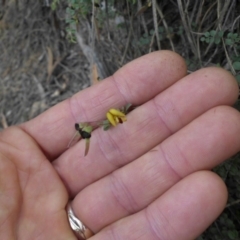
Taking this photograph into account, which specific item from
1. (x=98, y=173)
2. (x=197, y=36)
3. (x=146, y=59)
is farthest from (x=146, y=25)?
(x=98, y=173)

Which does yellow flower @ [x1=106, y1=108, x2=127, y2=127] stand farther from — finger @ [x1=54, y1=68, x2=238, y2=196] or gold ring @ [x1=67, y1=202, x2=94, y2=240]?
gold ring @ [x1=67, y1=202, x2=94, y2=240]

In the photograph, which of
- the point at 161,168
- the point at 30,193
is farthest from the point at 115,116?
the point at 30,193

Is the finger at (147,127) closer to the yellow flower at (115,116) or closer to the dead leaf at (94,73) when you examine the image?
the yellow flower at (115,116)

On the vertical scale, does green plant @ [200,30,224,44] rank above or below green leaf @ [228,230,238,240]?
above

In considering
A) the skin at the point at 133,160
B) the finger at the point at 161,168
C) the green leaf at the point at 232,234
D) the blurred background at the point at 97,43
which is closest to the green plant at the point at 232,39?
the blurred background at the point at 97,43

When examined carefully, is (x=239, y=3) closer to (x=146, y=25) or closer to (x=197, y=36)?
(x=197, y=36)

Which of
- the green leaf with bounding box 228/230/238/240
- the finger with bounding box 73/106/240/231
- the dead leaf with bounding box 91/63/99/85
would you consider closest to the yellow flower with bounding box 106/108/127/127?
the finger with bounding box 73/106/240/231

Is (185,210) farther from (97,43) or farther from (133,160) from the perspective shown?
(97,43)
